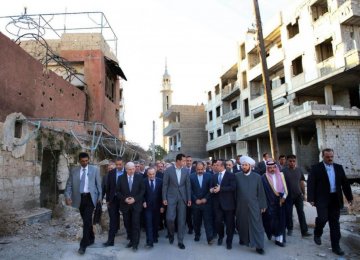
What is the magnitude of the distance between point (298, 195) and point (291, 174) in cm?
47

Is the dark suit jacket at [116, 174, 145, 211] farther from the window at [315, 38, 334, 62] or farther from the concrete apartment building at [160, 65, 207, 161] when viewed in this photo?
the concrete apartment building at [160, 65, 207, 161]

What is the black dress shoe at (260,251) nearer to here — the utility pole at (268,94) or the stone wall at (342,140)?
the utility pole at (268,94)

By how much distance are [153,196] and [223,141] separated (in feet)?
86.9

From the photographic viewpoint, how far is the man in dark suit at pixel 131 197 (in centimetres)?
604

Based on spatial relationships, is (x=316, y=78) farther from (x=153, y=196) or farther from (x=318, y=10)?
(x=153, y=196)

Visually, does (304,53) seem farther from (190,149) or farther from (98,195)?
(190,149)

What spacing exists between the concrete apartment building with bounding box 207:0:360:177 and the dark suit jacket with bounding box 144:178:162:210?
13419mm

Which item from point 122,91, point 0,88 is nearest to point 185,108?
point 122,91

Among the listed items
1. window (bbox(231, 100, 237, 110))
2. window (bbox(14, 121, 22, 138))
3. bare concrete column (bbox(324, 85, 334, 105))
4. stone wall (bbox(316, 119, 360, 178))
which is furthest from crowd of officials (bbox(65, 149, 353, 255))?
window (bbox(231, 100, 237, 110))

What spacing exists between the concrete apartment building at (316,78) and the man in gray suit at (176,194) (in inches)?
522

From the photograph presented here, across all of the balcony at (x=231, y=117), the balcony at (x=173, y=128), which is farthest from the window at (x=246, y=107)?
the balcony at (x=173, y=128)

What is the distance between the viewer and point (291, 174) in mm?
6922

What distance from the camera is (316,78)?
1944 cm

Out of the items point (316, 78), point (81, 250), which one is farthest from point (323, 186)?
point (316, 78)
